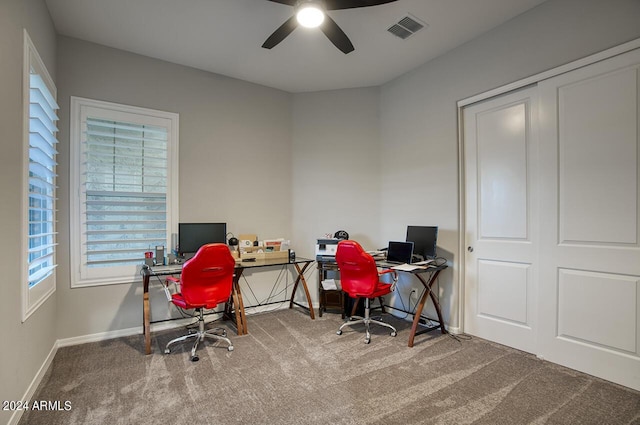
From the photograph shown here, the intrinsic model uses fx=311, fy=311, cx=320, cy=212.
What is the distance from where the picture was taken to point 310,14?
7.76 ft

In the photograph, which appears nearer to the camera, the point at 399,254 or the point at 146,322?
the point at 146,322

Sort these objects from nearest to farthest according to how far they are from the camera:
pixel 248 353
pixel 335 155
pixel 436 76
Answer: pixel 248 353
pixel 436 76
pixel 335 155

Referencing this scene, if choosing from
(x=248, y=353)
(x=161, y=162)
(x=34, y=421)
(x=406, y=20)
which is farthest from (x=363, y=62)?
(x=34, y=421)

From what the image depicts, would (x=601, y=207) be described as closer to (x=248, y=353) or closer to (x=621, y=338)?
(x=621, y=338)

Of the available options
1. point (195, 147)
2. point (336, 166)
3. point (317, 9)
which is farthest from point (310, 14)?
point (336, 166)

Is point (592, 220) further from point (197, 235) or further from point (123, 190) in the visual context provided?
point (123, 190)

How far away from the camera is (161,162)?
11.9 feet

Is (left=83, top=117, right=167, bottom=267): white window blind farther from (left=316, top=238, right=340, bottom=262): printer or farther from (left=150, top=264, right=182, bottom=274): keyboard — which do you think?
(left=316, top=238, right=340, bottom=262): printer

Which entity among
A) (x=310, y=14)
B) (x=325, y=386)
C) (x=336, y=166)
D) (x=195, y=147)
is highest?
(x=310, y=14)

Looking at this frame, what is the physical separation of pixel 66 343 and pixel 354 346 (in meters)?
2.86

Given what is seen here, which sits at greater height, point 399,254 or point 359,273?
point 399,254

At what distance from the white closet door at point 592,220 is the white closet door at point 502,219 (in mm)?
139

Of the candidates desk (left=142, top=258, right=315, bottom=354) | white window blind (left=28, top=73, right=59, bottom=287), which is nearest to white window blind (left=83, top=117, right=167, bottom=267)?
white window blind (left=28, top=73, right=59, bottom=287)

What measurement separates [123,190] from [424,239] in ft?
11.2
